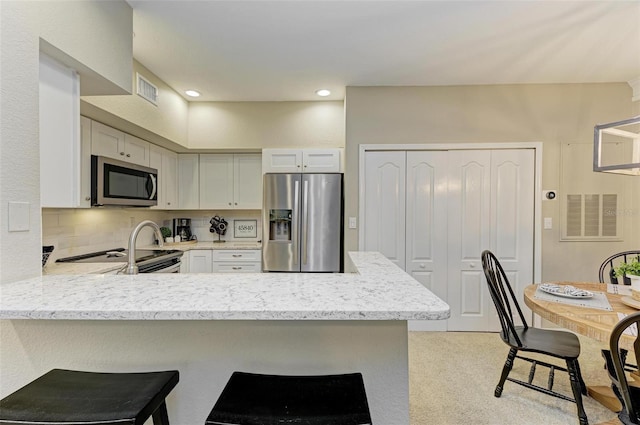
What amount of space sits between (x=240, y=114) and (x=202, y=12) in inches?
69.2

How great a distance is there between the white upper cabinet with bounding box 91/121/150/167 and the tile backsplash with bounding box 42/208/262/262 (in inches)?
21.5

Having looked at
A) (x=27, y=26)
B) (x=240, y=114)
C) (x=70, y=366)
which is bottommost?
(x=70, y=366)

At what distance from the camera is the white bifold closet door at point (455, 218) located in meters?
3.31

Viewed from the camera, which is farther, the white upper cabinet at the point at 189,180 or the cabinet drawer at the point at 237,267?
the white upper cabinet at the point at 189,180

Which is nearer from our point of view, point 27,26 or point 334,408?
point 334,408

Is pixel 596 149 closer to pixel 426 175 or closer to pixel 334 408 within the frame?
pixel 426 175

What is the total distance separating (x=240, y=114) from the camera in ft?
12.6

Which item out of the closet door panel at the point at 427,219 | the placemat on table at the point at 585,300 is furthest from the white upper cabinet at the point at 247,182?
the placemat on table at the point at 585,300

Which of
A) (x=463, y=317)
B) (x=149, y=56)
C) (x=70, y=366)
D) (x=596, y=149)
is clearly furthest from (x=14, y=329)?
(x=463, y=317)

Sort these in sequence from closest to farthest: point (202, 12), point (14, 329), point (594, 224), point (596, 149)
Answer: point (14, 329)
point (596, 149)
point (202, 12)
point (594, 224)

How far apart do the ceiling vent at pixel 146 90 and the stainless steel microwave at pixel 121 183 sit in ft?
2.03

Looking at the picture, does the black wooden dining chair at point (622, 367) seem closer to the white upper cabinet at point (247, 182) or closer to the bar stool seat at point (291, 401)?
the bar stool seat at point (291, 401)

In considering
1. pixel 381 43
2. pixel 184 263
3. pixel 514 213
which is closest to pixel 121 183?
pixel 184 263

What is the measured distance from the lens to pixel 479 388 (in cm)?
226
